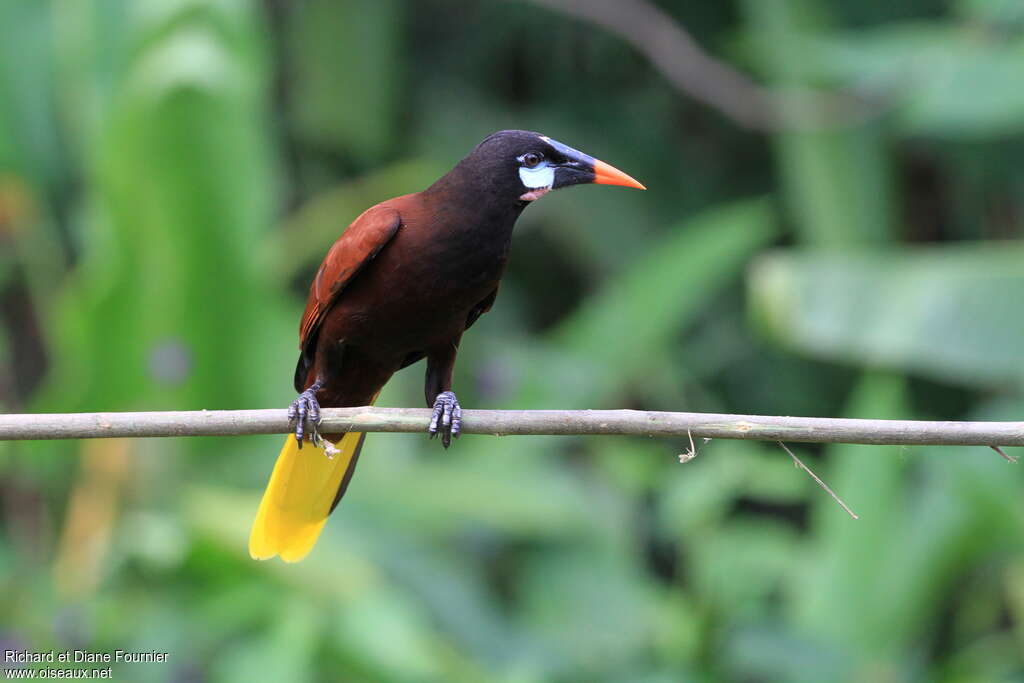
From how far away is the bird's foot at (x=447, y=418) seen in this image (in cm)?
281

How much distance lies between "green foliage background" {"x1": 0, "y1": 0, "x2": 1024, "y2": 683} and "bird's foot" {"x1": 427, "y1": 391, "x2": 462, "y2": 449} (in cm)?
115

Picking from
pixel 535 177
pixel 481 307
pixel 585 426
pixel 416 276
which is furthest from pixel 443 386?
pixel 585 426

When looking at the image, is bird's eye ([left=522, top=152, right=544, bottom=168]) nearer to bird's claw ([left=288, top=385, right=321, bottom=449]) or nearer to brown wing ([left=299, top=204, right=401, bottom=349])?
brown wing ([left=299, top=204, right=401, bottom=349])

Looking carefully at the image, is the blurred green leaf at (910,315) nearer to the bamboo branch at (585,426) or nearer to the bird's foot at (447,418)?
Answer: the bird's foot at (447,418)

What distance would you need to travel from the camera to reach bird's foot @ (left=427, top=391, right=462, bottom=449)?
2.81 metres

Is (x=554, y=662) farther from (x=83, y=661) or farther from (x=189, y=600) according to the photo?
(x=83, y=661)

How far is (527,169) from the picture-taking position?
2930mm

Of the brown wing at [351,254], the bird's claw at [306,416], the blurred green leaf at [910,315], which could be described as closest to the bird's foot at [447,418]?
the bird's claw at [306,416]

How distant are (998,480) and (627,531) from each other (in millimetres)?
1512

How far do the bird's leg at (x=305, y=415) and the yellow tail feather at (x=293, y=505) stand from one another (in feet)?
0.70

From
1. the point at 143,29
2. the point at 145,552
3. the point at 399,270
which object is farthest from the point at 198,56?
the point at 399,270

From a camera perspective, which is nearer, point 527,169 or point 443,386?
point 527,169

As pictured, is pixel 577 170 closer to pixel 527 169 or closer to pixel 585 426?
pixel 527 169

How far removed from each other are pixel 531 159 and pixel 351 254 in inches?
19.0
